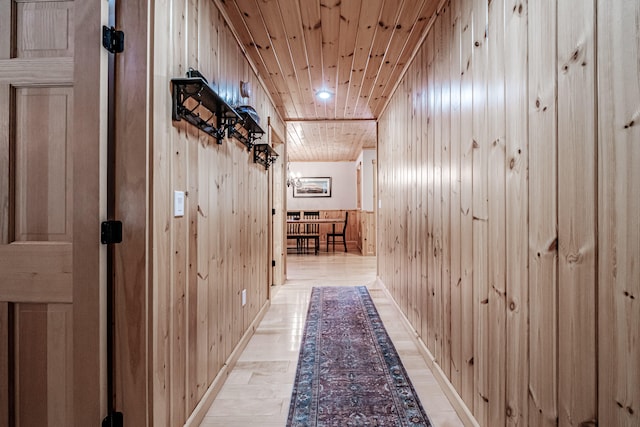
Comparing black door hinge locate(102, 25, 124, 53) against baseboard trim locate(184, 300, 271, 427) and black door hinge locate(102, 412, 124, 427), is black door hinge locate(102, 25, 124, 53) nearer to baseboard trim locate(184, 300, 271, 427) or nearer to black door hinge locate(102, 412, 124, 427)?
black door hinge locate(102, 412, 124, 427)

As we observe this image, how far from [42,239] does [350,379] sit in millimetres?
1736

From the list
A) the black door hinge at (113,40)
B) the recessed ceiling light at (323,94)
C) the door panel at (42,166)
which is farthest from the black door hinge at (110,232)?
the recessed ceiling light at (323,94)

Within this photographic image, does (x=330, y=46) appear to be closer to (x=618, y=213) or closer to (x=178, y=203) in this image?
(x=178, y=203)

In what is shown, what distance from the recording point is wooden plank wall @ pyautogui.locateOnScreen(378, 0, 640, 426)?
74 cm

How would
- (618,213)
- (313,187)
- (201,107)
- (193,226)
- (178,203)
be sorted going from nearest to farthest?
(618,213) < (178,203) < (193,226) < (201,107) < (313,187)

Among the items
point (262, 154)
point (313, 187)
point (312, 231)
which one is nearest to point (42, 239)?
point (262, 154)

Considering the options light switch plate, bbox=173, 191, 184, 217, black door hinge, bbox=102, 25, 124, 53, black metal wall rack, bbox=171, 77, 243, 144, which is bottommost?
light switch plate, bbox=173, 191, 184, 217

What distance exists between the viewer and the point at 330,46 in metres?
2.38

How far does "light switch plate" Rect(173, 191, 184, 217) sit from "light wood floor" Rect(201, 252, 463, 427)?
109 centimetres

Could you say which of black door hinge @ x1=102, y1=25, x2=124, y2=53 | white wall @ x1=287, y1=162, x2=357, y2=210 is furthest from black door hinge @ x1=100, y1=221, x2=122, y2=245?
white wall @ x1=287, y1=162, x2=357, y2=210

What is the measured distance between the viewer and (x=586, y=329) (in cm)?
83

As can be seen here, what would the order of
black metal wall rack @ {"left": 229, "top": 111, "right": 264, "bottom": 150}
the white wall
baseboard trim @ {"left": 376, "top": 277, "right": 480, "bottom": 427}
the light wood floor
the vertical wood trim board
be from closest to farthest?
the vertical wood trim board → baseboard trim @ {"left": 376, "top": 277, "right": 480, "bottom": 427} → the light wood floor → black metal wall rack @ {"left": 229, "top": 111, "right": 264, "bottom": 150} → the white wall

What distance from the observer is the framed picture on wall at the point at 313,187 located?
8961 millimetres

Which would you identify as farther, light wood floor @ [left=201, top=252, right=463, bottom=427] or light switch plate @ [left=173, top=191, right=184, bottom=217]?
light wood floor @ [left=201, top=252, right=463, bottom=427]
